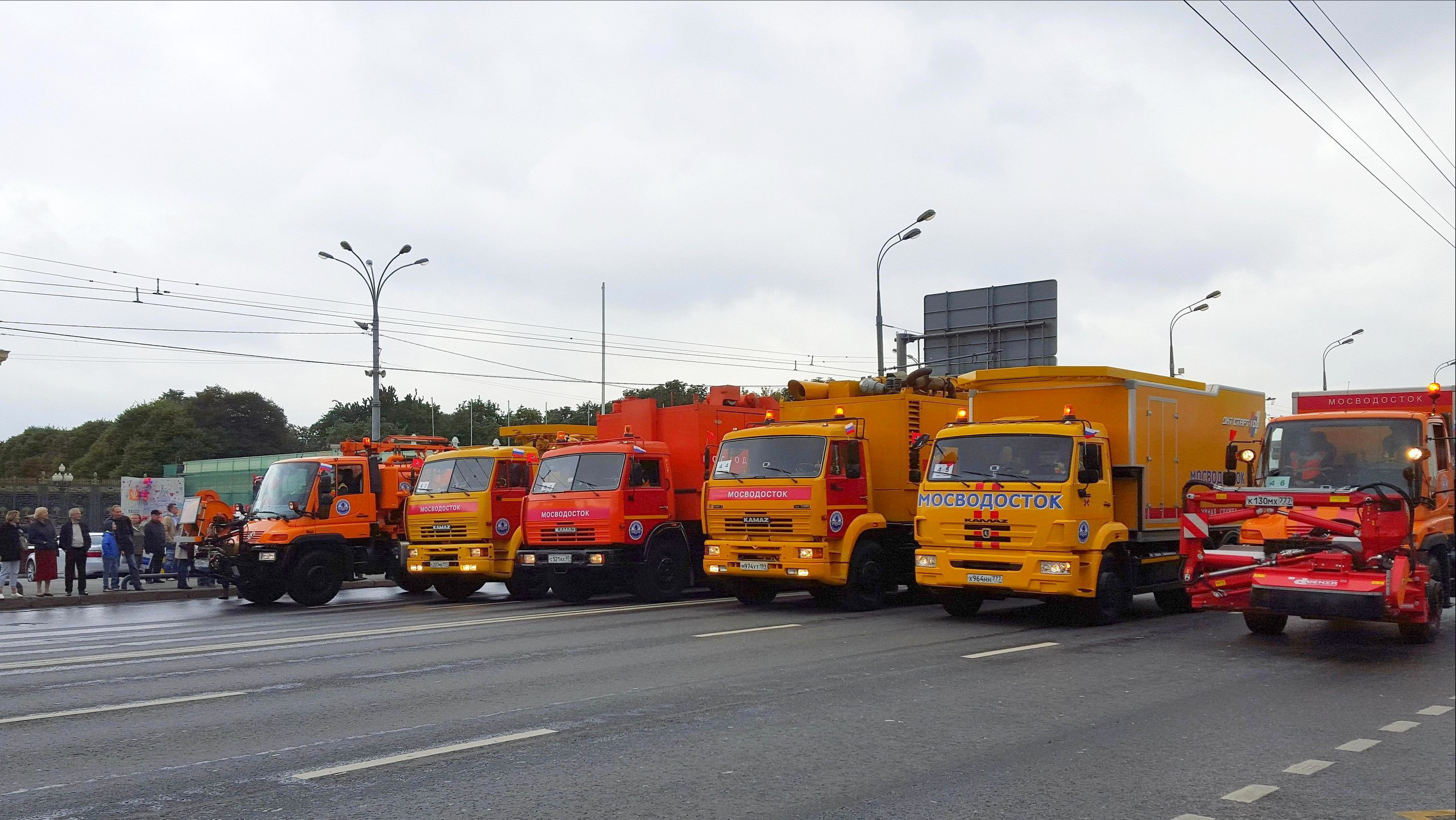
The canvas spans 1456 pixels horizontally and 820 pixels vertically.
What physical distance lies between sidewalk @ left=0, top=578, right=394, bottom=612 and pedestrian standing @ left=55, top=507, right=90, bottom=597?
300 millimetres

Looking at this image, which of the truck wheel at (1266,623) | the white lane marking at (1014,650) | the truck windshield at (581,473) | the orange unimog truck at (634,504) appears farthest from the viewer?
the truck windshield at (581,473)

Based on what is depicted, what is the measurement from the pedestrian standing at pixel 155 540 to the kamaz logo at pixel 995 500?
15.9 meters

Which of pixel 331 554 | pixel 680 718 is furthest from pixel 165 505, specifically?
pixel 680 718

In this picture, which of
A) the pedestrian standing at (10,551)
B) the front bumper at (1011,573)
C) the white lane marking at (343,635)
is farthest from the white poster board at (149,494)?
the front bumper at (1011,573)

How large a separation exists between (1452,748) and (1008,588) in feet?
21.1

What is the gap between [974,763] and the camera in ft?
22.3

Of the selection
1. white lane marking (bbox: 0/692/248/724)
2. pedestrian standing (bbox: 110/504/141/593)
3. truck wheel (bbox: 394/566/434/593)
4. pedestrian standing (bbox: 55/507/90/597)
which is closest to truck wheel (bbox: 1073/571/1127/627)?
white lane marking (bbox: 0/692/248/724)

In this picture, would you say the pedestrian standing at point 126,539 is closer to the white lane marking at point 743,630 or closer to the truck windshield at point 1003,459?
the white lane marking at point 743,630

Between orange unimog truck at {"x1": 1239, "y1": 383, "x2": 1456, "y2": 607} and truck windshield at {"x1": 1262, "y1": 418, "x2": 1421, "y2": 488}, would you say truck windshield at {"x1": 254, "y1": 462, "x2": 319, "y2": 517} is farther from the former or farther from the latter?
truck windshield at {"x1": 1262, "y1": 418, "x2": 1421, "y2": 488}

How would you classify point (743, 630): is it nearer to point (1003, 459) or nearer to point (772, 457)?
point (772, 457)

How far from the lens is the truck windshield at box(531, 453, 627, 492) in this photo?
1838cm

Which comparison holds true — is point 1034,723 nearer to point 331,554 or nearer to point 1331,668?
point 1331,668

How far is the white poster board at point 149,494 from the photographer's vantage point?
27.6m

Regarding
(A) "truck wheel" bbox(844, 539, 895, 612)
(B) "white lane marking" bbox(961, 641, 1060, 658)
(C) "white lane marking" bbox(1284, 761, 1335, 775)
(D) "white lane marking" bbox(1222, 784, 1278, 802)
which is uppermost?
(A) "truck wheel" bbox(844, 539, 895, 612)
